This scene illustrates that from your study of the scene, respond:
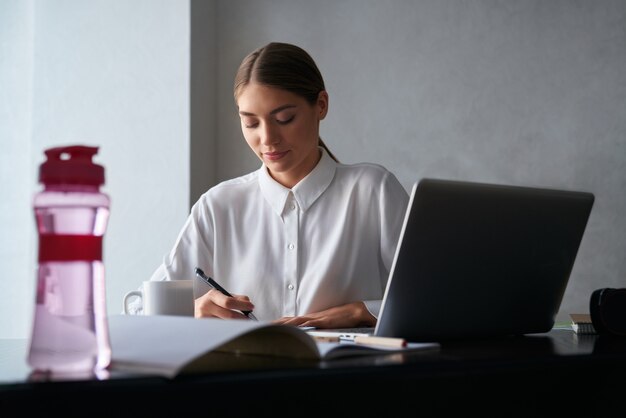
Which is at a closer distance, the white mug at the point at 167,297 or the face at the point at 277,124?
the white mug at the point at 167,297

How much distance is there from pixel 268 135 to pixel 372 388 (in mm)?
1274

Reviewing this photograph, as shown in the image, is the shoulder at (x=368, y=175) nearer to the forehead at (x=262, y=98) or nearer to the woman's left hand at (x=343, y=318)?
the forehead at (x=262, y=98)

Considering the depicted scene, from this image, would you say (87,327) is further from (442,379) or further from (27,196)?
(27,196)

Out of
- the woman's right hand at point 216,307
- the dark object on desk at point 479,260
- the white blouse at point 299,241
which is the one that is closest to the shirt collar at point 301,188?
the white blouse at point 299,241

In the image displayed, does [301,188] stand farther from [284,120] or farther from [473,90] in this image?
[473,90]

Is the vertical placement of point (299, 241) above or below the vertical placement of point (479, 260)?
below

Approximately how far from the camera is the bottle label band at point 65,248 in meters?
0.71

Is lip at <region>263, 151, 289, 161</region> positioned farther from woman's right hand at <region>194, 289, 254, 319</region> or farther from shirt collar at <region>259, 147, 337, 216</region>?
woman's right hand at <region>194, 289, 254, 319</region>

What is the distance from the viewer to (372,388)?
2.27ft

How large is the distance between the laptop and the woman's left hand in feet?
1.64

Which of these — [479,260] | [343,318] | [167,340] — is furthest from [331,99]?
[167,340]

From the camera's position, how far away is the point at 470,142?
3.18 meters

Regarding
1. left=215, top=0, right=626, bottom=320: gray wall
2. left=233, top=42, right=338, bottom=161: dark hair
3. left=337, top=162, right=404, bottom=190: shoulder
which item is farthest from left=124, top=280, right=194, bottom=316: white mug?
left=215, top=0, right=626, bottom=320: gray wall

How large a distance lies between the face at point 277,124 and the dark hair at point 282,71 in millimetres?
16
